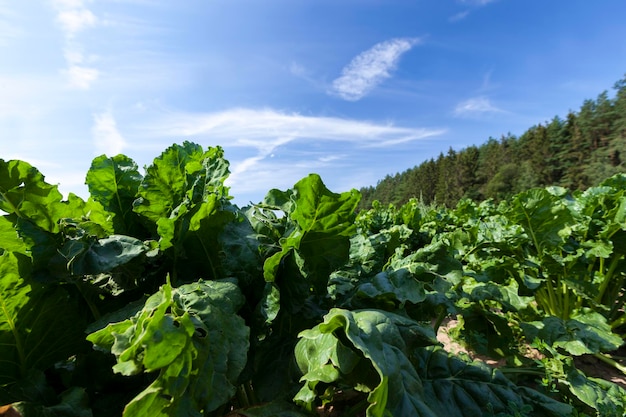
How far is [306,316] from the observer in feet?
5.07

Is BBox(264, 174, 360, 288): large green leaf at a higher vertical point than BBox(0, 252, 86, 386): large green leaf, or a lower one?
A: higher

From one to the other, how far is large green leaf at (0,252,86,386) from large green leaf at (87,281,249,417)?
0.62 metres

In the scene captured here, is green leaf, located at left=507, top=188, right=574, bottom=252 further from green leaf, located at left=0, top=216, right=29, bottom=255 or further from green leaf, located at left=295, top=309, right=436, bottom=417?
green leaf, located at left=0, top=216, right=29, bottom=255

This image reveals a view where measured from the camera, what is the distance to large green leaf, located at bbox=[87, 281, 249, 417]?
796 millimetres

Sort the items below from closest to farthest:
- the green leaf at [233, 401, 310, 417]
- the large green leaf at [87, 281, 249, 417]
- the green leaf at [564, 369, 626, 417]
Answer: the large green leaf at [87, 281, 249, 417]
the green leaf at [233, 401, 310, 417]
the green leaf at [564, 369, 626, 417]

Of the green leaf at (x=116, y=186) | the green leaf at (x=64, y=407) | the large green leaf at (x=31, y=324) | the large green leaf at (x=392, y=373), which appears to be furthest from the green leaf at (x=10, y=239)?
the large green leaf at (x=392, y=373)

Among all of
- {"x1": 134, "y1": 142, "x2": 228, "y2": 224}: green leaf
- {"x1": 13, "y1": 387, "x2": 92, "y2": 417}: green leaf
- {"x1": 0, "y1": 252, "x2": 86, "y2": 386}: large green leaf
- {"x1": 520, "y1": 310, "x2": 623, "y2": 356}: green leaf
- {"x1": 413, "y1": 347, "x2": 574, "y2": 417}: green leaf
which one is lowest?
{"x1": 520, "y1": 310, "x2": 623, "y2": 356}: green leaf

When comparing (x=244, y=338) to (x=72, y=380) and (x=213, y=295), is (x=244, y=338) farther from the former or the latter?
(x=72, y=380)

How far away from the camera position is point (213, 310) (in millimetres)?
1062

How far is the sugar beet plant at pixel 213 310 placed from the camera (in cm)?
97

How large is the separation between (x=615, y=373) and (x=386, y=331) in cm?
337

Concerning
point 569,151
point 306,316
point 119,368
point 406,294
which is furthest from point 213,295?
point 569,151

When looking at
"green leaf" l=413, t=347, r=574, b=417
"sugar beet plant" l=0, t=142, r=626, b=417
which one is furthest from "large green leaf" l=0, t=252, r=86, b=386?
"green leaf" l=413, t=347, r=574, b=417

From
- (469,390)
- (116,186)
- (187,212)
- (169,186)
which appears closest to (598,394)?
(469,390)
